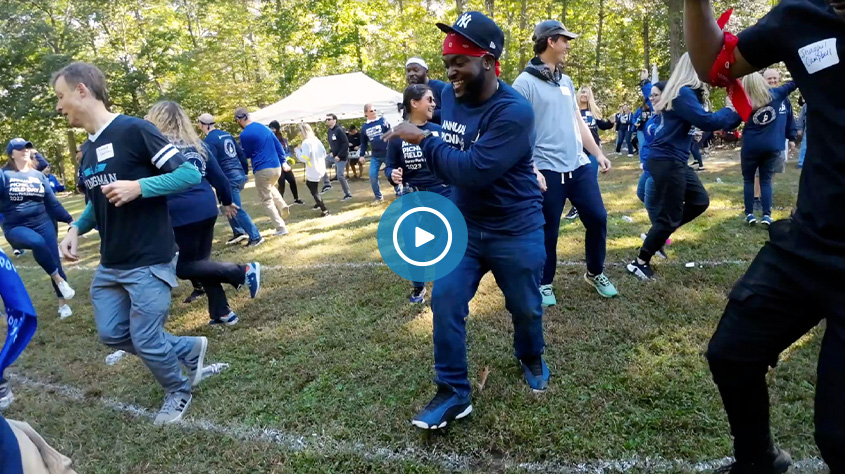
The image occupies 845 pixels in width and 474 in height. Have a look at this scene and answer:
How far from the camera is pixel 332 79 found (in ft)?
56.6

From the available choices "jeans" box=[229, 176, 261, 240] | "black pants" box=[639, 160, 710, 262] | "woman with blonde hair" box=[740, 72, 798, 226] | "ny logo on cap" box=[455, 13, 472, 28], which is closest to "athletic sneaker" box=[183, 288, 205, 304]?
"jeans" box=[229, 176, 261, 240]

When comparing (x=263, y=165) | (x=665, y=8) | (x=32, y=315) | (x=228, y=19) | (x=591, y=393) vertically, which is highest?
(x=228, y=19)

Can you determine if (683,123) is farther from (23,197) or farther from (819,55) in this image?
(23,197)

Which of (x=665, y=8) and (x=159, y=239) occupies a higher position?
(x=665, y=8)

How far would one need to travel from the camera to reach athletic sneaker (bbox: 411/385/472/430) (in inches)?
108

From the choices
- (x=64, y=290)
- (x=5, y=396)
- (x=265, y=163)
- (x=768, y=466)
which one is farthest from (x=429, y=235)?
(x=265, y=163)

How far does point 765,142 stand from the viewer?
21.3 ft

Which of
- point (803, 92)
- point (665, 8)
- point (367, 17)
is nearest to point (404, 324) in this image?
point (803, 92)

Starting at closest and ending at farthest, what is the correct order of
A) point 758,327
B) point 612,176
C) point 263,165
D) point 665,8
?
point 758,327
point 263,165
point 612,176
point 665,8

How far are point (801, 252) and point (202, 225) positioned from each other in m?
4.64

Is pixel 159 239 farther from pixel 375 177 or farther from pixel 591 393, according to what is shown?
pixel 375 177

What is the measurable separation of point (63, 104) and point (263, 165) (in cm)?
625

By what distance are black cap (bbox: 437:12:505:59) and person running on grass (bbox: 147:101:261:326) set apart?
313 centimetres

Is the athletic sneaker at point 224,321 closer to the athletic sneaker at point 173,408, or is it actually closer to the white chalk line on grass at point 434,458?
the athletic sneaker at point 173,408
